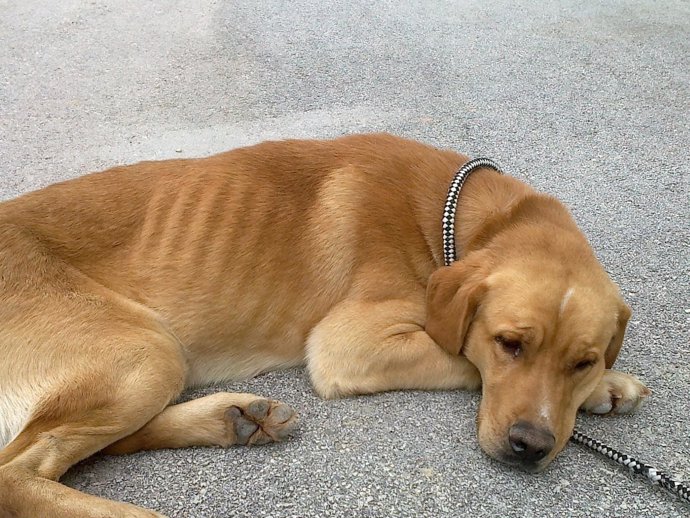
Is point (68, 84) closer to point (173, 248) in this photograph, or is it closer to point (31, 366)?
point (173, 248)

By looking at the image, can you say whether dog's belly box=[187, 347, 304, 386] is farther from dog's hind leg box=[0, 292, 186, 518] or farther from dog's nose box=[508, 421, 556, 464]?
dog's nose box=[508, 421, 556, 464]

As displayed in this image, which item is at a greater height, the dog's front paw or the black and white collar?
the black and white collar

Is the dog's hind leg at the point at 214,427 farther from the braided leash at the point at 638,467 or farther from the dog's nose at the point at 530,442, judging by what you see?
the braided leash at the point at 638,467

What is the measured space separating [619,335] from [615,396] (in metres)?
0.25

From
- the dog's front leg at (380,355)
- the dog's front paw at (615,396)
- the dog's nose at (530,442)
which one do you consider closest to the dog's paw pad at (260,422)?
the dog's front leg at (380,355)

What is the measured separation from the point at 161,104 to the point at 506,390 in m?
3.54

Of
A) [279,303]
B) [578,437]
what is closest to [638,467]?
[578,437]

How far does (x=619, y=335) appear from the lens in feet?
7.92

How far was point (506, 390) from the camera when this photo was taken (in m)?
2.28

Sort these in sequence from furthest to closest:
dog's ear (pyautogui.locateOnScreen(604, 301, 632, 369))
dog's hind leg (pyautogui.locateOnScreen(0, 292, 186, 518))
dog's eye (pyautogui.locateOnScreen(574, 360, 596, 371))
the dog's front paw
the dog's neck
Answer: the dog's neck
the dog's front paw
dog's ear (pyautogui.locateOnScreen(604, 301, 632, 369))
dog's eye (pyautogui.locateOnScreen(574, 360, 596, 371))
dog's hind leg (pyautogui.locateOnScreen(0, 292, 186, 518))

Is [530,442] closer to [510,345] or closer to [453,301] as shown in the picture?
[510,345]

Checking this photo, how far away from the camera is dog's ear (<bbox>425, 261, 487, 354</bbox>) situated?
2.40m

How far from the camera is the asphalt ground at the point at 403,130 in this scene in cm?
224

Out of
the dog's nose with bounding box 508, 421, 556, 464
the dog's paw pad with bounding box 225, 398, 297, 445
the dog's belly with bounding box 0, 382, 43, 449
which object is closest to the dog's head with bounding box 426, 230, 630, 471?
the dog's nose with bounding box 508, 421, 556, 464
